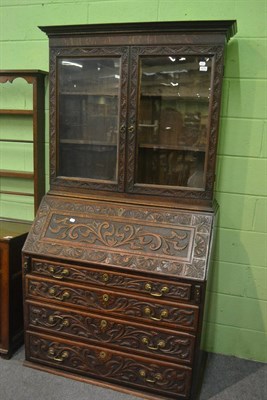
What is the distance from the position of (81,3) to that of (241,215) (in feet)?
5.53

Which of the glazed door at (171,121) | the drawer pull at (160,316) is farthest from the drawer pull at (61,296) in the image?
the glazed door at (171,121)

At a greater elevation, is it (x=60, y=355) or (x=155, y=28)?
(x=155, y=28)

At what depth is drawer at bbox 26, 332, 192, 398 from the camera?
178cm

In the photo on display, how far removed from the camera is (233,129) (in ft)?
6.72

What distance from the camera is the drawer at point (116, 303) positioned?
5.60ft

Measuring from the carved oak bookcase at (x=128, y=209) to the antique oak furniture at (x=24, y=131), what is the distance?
325 millimetres

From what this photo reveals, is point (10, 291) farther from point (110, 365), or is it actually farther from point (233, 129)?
point (233, 129)

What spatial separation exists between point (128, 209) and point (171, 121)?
560mm

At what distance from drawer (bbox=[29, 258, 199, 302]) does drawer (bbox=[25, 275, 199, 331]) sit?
0.04m

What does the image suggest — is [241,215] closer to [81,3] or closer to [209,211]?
[209,211]

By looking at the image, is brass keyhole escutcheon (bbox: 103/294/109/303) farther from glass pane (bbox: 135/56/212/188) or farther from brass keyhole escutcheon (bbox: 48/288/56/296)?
glass pane (bbox: 135/56/212/188)

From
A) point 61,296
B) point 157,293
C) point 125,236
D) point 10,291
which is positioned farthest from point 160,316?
point 10,291

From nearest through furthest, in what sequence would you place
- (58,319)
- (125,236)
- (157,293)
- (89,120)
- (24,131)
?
(157,293) → (125,236) → (58,319) → (89,120) → (24,131)

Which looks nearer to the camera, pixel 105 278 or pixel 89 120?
pixel 105 278
